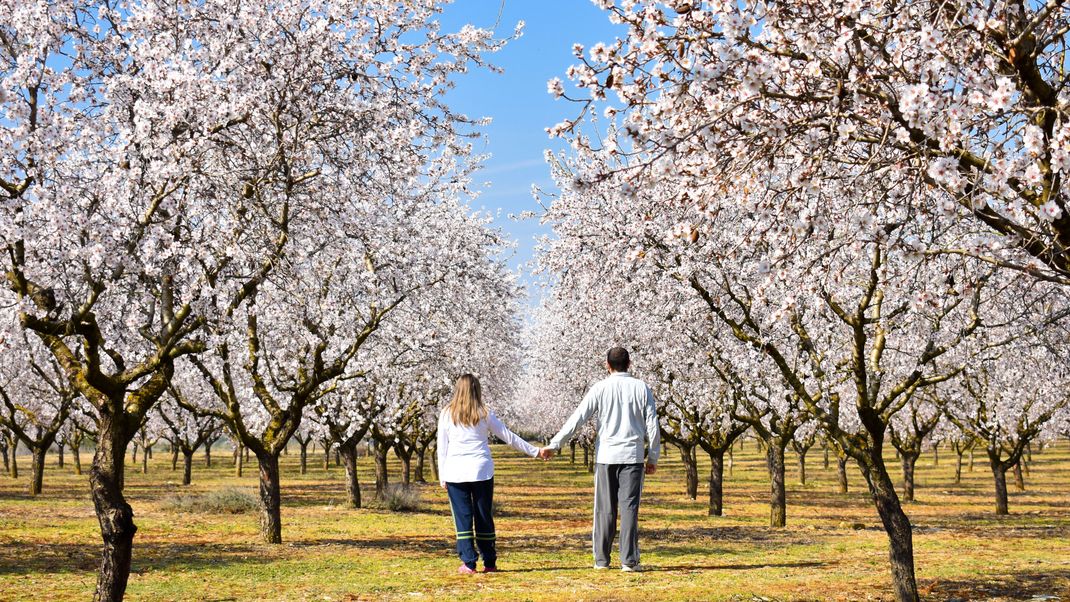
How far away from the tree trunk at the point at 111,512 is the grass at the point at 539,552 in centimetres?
185

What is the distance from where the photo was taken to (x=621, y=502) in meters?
10.1

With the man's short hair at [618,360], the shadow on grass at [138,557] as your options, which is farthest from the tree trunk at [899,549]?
the shadow on grass at [138,557]

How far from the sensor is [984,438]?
34.8 m

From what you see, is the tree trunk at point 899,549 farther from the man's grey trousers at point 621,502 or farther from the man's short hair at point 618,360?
the man's short hair at point 618,360

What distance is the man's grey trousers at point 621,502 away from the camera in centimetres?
1005

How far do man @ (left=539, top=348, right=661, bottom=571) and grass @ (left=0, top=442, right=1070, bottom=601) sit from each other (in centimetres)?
86

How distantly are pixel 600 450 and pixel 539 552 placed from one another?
852cm

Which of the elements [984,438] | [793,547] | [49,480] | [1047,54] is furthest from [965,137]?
[49,480]

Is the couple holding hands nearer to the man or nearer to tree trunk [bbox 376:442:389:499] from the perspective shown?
the man

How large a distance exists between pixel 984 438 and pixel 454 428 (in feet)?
101

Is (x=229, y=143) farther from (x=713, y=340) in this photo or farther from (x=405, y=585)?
(x=713, y=340)

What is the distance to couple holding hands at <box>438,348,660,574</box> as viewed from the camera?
10070mm

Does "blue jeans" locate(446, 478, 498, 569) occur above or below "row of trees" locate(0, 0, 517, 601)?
below

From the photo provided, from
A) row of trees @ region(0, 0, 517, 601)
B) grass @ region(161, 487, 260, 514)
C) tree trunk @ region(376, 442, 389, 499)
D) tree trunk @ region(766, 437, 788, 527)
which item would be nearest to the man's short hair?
row of trees @ region(0, 0, 517, 601)
